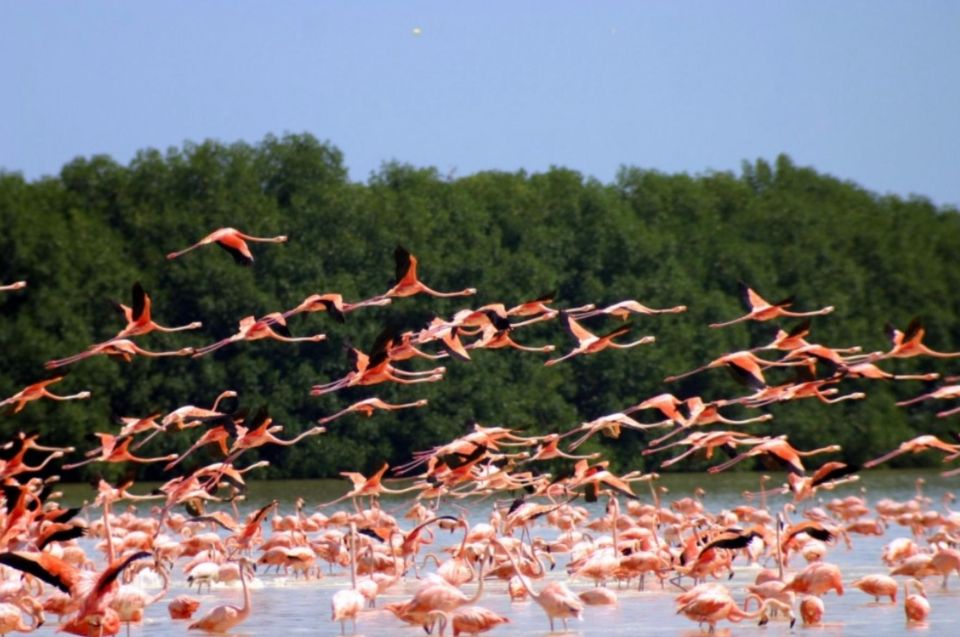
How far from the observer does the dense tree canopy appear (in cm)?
3966

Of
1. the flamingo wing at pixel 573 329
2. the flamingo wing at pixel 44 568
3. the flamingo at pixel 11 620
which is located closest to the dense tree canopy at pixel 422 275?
the flamingo wing at pixel 573 329

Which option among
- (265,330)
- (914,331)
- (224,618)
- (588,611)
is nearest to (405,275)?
(265,330)

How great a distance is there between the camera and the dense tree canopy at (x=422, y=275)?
130 ft

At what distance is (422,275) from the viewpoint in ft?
141

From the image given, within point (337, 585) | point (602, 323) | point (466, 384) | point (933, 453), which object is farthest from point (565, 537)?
point (933, 453)

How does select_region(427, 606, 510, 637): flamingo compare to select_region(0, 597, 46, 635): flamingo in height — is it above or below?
below

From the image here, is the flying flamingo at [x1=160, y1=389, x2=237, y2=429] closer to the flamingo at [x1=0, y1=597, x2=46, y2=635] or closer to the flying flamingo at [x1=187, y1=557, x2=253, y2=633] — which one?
the flying flamingo at [x1=187, y1=557, x2=253, y2=633]

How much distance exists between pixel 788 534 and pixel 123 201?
1126 inches

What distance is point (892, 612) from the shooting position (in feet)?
48.4

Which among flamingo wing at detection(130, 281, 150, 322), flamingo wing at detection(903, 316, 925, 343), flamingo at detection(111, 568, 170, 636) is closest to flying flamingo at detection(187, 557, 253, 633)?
flamingo at detection(111, 568, 170, 636)

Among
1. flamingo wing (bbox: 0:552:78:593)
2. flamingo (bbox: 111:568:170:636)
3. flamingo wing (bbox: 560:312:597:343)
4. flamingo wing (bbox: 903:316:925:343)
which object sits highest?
flamingo wing (bbox: 560:312:597:343)

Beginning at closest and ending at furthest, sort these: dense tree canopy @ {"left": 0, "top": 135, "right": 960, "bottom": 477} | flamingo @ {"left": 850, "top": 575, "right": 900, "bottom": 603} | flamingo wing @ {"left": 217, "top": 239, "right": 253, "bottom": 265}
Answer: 1. flamingo @ {"left": 850, "top": 575, "right": 900, "bottom": 603}
2. flamingo wing @ {"left": 217, "top": 239, "right": 253, "bottom": 265}
3. dense tree canopy @ {"left": 0, "top": 135, "right": 960, "bottom": 477}

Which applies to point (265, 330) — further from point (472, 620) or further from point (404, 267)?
point (472, 620)

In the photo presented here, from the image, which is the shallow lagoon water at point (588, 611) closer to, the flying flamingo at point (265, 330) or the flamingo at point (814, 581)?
the flamingo at point (814, 581)
